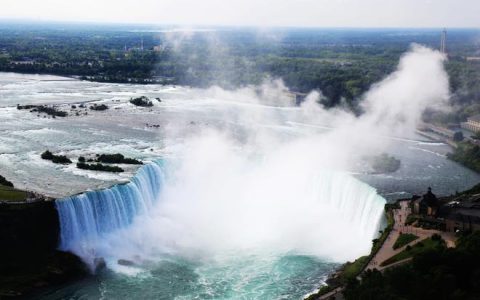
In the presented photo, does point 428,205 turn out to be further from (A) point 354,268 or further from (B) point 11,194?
(B) point 11,194

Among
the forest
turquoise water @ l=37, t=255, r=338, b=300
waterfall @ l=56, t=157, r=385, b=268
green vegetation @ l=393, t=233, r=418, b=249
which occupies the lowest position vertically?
turquoise water @ l=37, t=255, r=338, b=300

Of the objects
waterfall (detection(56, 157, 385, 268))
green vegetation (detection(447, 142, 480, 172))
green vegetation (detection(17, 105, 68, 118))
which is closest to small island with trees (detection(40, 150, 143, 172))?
waterfall (detection(56, 157, 385, 268))

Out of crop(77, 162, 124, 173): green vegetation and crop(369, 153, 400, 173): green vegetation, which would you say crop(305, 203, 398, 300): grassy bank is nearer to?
crop(369, 153, 400, 173): green vegetation

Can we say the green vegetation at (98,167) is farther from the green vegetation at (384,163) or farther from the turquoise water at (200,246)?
the green vegetation at (384,163)

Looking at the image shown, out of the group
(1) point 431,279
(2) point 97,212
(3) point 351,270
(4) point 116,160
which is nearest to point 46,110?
(4) point 116,160

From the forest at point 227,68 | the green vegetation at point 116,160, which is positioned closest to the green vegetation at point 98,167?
the green vegetation at point 116,160

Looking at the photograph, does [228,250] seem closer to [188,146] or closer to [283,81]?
[188,146]
